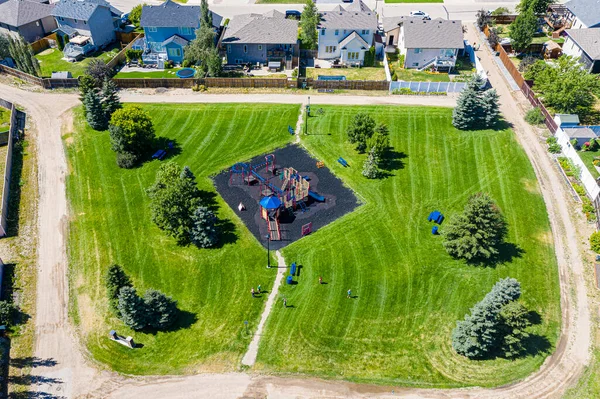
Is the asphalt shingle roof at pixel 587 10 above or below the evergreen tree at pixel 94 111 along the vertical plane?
above

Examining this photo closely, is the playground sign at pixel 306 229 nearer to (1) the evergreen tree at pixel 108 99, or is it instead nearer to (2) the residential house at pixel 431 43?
(1) the evergreen tree at pixel 108 99

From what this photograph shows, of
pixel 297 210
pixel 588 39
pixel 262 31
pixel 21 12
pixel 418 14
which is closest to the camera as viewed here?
pixel 297 210

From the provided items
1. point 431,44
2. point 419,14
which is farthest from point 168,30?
point 419,14

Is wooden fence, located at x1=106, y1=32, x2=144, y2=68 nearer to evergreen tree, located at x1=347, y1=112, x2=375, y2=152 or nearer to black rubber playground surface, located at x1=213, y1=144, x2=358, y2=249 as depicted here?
black rubber playground surface, located at x1=213, y1=144, x2=358, y2=249

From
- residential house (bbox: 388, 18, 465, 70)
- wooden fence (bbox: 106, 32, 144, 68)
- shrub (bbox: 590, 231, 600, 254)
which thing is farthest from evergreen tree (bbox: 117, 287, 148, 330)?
residential house (bbox: 388, 18, 465, 70)

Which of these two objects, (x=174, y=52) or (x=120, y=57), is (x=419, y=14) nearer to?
(x=174, y=52)

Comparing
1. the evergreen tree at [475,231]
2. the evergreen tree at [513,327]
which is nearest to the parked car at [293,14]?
the evergreen tree at [475,231]
